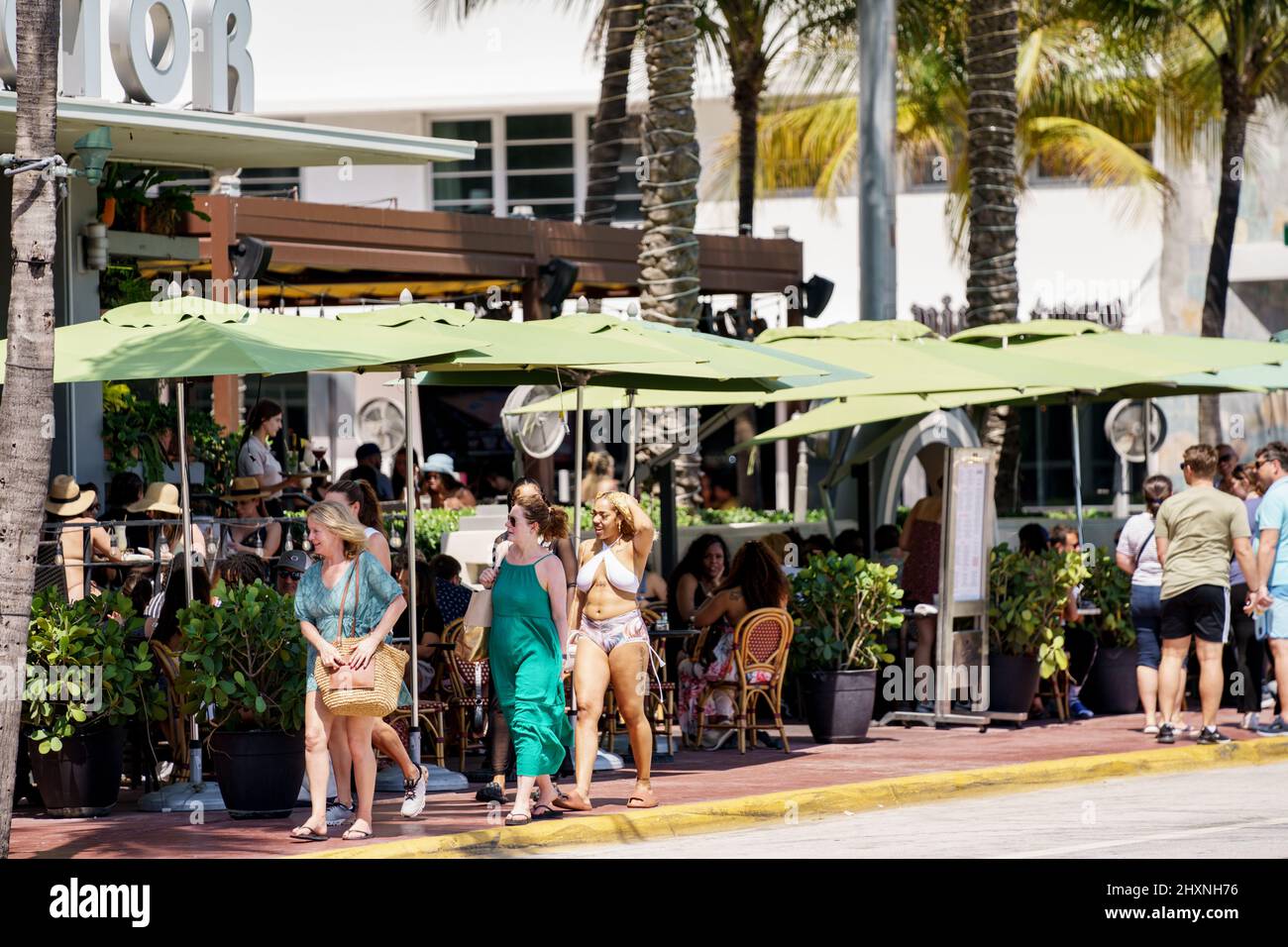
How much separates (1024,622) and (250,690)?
6299mm

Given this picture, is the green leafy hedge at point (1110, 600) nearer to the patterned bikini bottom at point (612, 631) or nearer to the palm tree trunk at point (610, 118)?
the patterned bikini bottom at point (612, 631)

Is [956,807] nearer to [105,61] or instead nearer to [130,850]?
[130,850]

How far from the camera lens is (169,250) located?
1752 centimetres

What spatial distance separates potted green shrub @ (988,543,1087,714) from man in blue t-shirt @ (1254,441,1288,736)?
1515mm

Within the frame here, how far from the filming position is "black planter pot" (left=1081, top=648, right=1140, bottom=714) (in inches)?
618

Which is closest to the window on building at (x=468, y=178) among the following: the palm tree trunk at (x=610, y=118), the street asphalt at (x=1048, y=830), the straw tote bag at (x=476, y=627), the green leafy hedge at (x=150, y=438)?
the palm tree trunk at (x=610, y=118)

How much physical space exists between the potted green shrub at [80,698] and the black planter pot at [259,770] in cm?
58

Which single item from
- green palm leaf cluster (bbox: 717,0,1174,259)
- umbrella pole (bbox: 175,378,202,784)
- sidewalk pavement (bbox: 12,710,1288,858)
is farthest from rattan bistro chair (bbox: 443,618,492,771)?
green palm leaf cluster (bbox: 717,0,1174,259)

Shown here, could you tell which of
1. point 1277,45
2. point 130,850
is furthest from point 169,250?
point 1277,45

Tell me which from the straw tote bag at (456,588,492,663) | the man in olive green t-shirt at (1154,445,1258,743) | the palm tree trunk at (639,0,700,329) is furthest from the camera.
→ the palm tree trunk at (639,0,700,329)

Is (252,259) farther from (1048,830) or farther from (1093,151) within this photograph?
(1093,151)

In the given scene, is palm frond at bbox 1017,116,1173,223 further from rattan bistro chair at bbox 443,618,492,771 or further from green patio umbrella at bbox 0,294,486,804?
green patio umbrella at bbox 0,294,486,804

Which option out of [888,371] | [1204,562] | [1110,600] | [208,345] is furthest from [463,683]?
[1110,600]

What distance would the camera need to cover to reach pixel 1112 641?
51.6 feet
